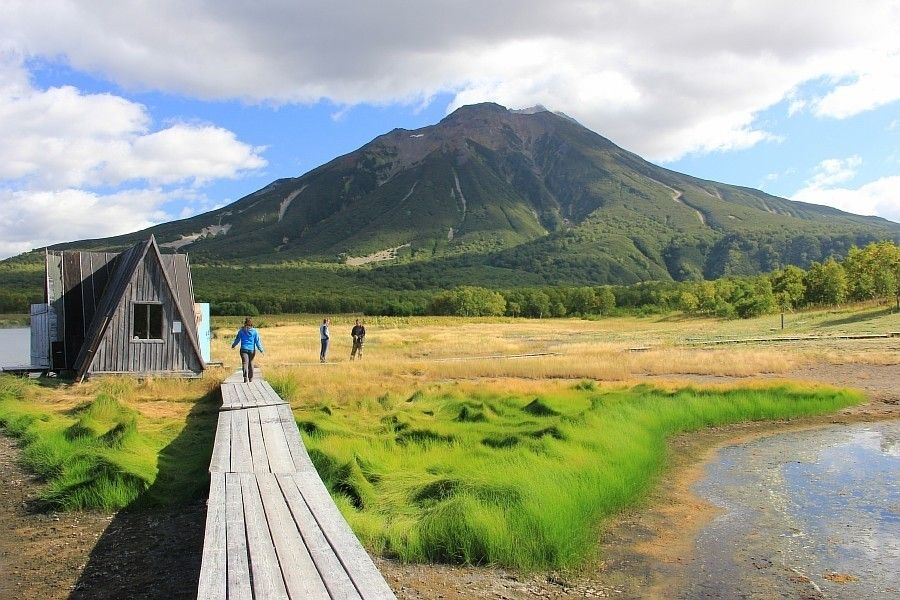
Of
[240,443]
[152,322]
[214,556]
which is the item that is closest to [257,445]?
[240,443]

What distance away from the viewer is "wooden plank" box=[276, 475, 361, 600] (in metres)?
5.57

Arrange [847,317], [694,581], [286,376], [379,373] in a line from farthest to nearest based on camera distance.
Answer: [847,317], [379,373], [286,376], [694,581]

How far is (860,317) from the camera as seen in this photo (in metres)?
68.2

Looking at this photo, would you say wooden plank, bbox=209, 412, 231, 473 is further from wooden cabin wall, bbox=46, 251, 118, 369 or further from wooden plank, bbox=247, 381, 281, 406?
wooden cabin wall, bbox=46, 251, 118, 369

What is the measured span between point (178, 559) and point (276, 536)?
277 cm

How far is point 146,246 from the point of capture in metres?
25.4

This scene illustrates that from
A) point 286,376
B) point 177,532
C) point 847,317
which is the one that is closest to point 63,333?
point 286,376

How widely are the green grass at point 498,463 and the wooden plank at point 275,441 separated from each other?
2.54 feet

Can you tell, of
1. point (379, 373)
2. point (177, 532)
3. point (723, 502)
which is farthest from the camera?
point (379, 373)

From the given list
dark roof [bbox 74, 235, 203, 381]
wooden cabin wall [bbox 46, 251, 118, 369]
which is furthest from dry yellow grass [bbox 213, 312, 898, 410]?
wooden cabin wall [bbox 46, 251, 118, 369]

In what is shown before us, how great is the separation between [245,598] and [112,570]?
159 inches

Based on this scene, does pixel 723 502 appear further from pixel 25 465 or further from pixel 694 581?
pixel 25 465

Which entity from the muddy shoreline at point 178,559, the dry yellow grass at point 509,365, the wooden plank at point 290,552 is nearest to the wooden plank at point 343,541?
the wooden plank at point 290,552

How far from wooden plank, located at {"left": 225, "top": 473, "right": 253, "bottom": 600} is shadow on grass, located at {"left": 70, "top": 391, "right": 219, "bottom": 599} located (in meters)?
1.04
